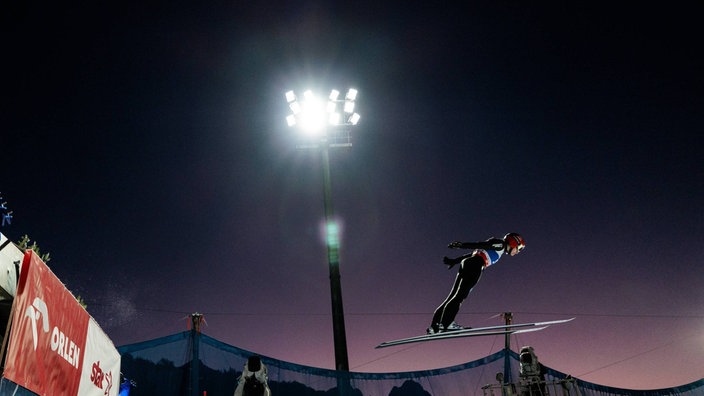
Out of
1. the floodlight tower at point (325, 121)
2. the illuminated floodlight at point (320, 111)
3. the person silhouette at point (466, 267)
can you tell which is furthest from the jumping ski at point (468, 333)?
the illuminated floodlight at point (320, 111)

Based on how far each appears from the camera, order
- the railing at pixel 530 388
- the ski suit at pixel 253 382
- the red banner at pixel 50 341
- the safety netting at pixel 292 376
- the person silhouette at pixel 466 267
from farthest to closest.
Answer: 1. the railing at pixel 530 388
2. the safety netting at pixel 292 376
3. the person silhouette at pixel 466 267
4. the ski suit at pixel 253 382
5. the red banner at pixel 50 341

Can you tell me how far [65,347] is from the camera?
573 centimetres

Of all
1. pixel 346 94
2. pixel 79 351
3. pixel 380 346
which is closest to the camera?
pixel 79 351

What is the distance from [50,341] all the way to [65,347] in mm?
536

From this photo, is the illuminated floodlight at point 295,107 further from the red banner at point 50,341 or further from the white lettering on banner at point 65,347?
the white lettering on banner at point 65,347

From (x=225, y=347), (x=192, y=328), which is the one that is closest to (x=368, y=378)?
(x=225, y=347)

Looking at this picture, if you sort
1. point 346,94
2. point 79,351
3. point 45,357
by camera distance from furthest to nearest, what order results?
point 346,94
point 79,351
point 45,357

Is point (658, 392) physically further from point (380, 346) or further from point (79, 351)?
point (79, 351)

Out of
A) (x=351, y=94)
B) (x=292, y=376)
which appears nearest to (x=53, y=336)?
(x=292, y=376)

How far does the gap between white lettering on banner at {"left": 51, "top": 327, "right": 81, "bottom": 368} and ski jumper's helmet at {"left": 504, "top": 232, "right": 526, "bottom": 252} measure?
259 inches

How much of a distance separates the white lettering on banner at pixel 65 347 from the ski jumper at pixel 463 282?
514 cm

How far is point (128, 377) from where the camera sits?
850cm

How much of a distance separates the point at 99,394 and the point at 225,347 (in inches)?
106

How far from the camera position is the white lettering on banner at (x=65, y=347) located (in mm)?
5396
